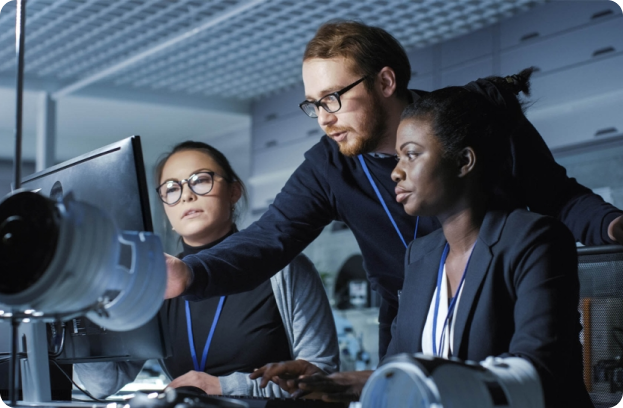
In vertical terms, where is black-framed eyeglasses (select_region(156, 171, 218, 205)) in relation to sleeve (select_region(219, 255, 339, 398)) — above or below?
above

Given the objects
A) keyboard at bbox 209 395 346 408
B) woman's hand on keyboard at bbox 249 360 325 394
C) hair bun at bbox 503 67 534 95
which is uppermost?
hair bun at bbox 503 67 534 95

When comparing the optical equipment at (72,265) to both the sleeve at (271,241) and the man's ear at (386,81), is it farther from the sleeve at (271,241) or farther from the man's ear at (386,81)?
the man's ear at (386,81)

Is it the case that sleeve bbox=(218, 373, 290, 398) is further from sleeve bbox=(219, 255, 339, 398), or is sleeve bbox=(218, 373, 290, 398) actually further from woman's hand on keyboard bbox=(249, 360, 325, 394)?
woman's hand on keyboard bbox=(249, 360, 325, 394)

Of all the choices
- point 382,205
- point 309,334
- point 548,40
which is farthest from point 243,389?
point 548,40

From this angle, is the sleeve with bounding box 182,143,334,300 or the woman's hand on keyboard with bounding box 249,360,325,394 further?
the sleeve with bounding box 182,143,334,300

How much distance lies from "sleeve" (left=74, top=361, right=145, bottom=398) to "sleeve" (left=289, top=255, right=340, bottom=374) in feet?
1.18

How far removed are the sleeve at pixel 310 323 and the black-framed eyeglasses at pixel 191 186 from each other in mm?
289

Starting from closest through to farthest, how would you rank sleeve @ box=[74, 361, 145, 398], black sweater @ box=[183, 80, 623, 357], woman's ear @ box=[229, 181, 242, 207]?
black sweater @ box=[183, 80, 623, 357]
sleeve @ box=[74, 361, 145, 398]
woman's ear @ box=[229, 181, 242, 207]

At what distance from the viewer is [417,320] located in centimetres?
124

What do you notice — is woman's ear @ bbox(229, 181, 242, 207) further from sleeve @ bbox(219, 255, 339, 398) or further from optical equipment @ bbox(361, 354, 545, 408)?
optical equipment @ bbox(361, 354, 545, 408)

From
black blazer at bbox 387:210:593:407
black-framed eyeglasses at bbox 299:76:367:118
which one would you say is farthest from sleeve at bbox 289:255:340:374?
black blazer at bbox 387:210:593:407

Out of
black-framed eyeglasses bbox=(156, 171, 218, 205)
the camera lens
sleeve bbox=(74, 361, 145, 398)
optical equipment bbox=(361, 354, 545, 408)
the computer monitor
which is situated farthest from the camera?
black-framed eyeglasses bbox=(156, 171, 218, 205)

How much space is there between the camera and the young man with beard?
1.45 meters

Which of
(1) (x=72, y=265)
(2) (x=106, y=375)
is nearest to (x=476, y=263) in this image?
(1) (x=72, y=265)
